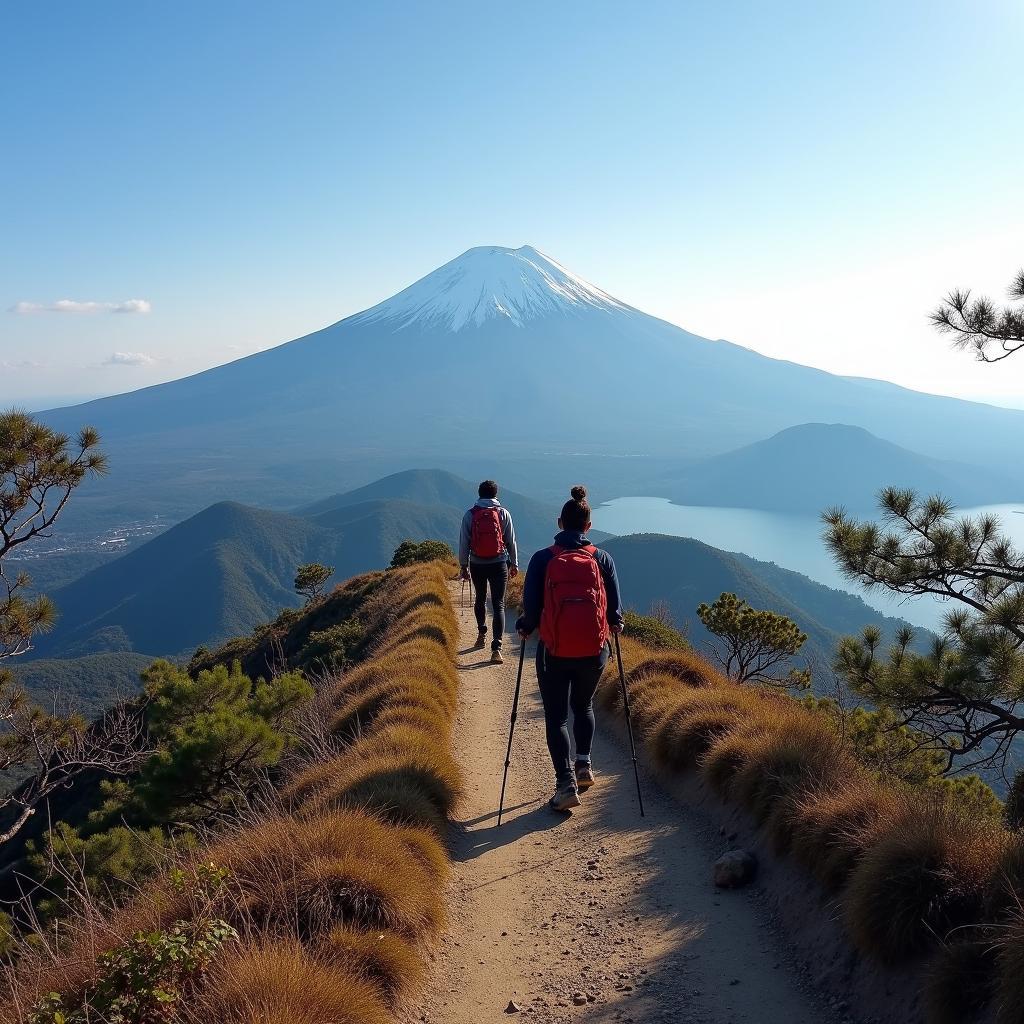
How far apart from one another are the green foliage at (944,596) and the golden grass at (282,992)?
7094 mm

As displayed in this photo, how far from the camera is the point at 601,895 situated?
14.9 feet

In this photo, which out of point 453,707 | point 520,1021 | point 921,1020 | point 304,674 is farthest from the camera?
point 304,674

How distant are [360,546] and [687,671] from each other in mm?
168920

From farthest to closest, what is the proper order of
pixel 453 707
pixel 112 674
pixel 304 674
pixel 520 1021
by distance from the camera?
pixel 112 674 → pixel 304 674 → pixel 453 707 → pixel 520 1021

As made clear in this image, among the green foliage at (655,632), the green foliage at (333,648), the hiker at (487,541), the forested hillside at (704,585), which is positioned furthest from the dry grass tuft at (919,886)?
the forested hillside at (704,585)

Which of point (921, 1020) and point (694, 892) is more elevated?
point (921, 1020)

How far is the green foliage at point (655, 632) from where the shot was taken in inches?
484

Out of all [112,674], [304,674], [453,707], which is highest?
[453,707]

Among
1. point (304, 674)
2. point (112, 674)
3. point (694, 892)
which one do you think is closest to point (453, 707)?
point (694, 892)

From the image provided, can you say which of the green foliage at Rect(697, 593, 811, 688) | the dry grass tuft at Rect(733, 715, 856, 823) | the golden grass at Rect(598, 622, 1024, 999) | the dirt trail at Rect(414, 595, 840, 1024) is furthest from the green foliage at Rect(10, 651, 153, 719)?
the dry grass tuft at Rect(733, 715, 856, 823)

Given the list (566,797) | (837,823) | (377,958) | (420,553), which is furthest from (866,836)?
(420,553)

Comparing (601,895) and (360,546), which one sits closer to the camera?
(601,895)

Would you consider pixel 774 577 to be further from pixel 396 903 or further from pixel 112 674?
pixel 396 903

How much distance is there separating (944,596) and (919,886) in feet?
19.9
